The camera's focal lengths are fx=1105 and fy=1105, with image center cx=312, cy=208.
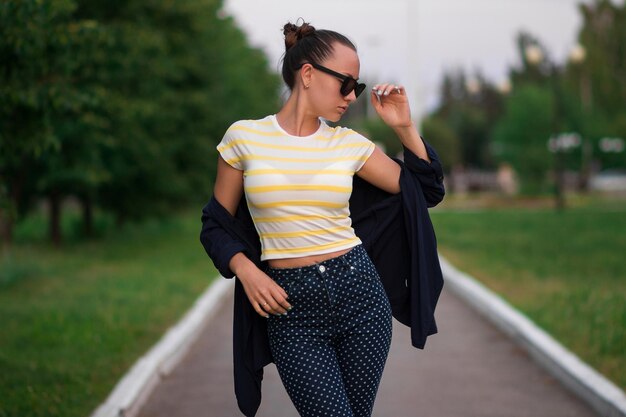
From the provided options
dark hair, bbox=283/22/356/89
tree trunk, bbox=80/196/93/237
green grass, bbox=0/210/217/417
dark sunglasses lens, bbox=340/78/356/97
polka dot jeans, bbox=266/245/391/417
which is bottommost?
tree trunk, bbox=80/196/93/237

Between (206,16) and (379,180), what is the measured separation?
19.4m

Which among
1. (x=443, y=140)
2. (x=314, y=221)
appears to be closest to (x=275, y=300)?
(x=314, y=221)

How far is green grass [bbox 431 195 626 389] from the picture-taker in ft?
30.4

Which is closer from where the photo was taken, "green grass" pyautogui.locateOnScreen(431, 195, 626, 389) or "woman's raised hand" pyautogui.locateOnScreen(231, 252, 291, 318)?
"woman's raised hand" pyautogui.locateOnScreen(231, 252, 291, 318)

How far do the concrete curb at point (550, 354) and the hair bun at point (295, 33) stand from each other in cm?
→ 333

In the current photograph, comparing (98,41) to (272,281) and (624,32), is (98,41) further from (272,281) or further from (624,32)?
(624,32)

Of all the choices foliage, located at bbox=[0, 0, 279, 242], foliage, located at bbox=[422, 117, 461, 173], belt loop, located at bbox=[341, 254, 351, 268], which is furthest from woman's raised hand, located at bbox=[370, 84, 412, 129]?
foliage, located at bbox=[422, 117, 461, 173]

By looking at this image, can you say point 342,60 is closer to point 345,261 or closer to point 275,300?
point 345,261

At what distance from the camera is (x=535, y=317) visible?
34.8 feet

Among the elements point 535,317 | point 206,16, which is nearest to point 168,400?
point 535,317

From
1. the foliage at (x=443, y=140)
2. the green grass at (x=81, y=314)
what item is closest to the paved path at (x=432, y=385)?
the green grass at (x=81, y=314)

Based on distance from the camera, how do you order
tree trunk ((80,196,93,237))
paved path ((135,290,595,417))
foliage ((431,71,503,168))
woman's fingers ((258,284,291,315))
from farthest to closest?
foliage ((431,71,503,168)), tree trunk ((80,196,93,237)), paved path ((135,290,595,417)), woman's fingers ((258,284,291,315))

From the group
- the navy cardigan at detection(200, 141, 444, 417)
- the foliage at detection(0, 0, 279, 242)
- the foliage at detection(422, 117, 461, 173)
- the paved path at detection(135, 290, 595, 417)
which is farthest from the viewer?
the foliage at detection(422, 117, 461, 173)

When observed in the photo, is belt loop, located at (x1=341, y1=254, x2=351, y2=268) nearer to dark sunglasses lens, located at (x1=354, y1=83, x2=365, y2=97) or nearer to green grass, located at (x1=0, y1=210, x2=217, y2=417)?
dark sunglasses lens, located at (x1=354, y1=83, x2=365, y2=97)
